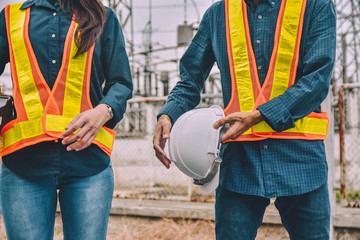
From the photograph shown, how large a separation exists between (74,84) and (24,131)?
274 mm

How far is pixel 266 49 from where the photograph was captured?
155cm

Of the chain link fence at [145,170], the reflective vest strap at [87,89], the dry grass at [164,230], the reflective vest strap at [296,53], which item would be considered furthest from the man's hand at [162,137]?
the chain link fence at [145,170]

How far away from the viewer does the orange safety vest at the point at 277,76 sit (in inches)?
59.1

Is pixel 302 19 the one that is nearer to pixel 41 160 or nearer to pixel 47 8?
pixel 47 8

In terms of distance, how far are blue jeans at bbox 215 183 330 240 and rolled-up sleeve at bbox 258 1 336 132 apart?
37 centimetres

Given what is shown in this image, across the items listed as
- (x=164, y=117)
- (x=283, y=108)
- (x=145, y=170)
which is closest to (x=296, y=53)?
(x=283, y=108)

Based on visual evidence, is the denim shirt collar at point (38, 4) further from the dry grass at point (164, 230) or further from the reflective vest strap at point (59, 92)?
the dry grass at point (164, 230)

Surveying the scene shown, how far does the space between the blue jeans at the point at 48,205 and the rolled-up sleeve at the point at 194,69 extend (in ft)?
1.90

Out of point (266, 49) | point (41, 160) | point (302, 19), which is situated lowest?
point (41, 160)

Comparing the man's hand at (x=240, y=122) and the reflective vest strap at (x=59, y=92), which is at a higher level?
the reflective vest strap at (x=59, y=92)

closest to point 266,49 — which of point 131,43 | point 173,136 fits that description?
point 173,136

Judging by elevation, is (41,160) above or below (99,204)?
above

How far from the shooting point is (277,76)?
1498 mm

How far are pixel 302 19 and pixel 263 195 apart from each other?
2.52 ft
